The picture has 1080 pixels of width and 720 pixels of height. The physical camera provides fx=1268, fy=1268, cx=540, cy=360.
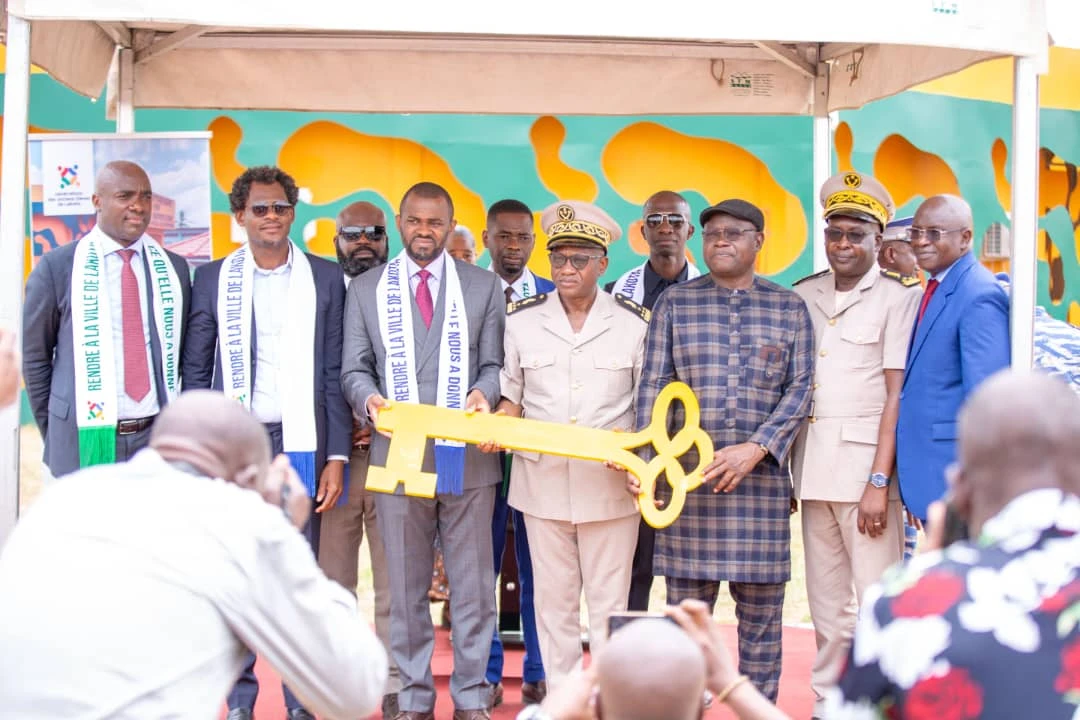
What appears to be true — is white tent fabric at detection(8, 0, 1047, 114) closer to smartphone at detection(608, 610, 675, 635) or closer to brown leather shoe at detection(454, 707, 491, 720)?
brown leather shoe at detection(454, 707, 491, 720)

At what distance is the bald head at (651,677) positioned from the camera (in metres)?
2.04

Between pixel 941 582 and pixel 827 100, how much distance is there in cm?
525

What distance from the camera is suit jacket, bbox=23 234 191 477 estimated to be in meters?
4.79

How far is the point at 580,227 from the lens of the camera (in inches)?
199

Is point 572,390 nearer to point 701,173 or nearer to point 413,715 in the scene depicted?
point 413,715

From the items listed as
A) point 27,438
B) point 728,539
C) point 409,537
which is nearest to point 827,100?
point 728,539

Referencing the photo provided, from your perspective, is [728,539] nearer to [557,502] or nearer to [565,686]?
[557,502]

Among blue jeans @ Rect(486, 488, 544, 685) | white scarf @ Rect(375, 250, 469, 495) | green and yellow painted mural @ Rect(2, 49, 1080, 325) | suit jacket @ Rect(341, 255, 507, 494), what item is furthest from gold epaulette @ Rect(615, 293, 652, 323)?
green and yellow painted mural @ Rect(2, 49, 1080, 325)

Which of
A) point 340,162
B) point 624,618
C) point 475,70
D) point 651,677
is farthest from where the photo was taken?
point 340,162

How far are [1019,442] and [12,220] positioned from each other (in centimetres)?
339

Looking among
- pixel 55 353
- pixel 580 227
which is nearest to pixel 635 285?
pixel 580 227

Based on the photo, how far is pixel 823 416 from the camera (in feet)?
16.6

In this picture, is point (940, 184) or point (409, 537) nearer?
point (409, 537)

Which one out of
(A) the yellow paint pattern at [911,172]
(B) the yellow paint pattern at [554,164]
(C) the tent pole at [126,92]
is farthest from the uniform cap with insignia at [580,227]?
(A) the yellow paint pattern at [911,172]
